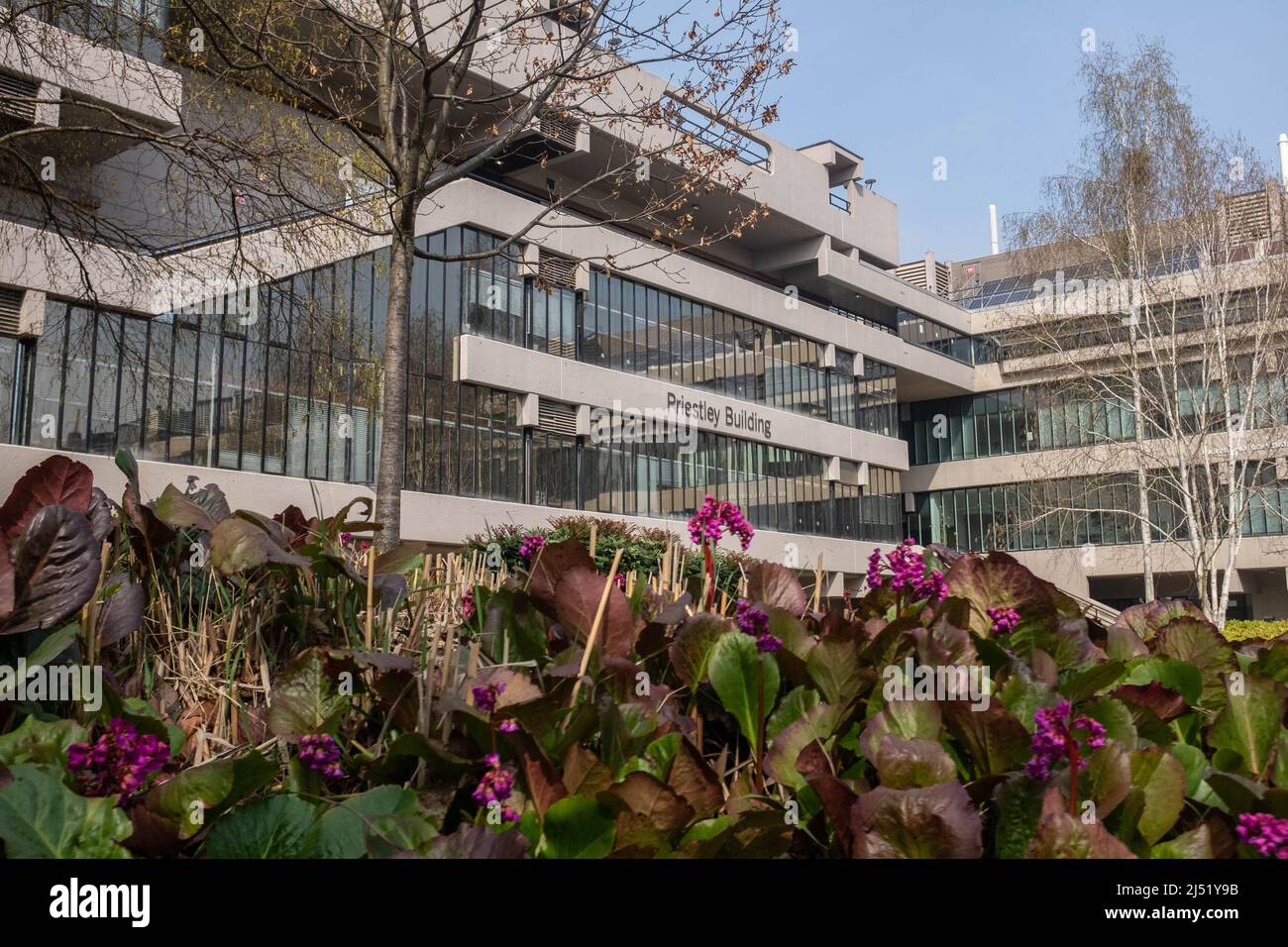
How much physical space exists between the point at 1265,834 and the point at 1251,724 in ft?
1.40

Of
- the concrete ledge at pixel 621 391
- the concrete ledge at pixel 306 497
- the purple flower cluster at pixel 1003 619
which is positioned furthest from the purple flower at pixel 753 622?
the concrete ledge at pixel 621 391

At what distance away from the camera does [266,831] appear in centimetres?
111

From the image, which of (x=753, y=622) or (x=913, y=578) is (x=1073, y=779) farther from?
(x=913, y=578)

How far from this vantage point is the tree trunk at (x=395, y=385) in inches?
352

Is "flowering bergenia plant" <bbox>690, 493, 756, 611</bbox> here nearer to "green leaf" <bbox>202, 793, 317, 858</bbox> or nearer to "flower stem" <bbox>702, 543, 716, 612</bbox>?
"flower stem" <bbox>702, 543, 716, 612</bbox>

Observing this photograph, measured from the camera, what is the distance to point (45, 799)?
1085 millimetres

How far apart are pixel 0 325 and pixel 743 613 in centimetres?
1872

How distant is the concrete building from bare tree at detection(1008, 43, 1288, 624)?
4.84 metres

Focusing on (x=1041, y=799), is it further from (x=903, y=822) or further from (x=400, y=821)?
(x=400, y=821)

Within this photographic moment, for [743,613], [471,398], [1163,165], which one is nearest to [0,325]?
[471,398]

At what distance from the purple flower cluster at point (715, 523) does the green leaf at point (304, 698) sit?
2.64ft

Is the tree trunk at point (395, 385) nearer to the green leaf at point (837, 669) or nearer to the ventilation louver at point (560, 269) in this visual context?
the green leaf at point (837, 669)

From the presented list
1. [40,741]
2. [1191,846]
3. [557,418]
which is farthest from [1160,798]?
[557,418]
